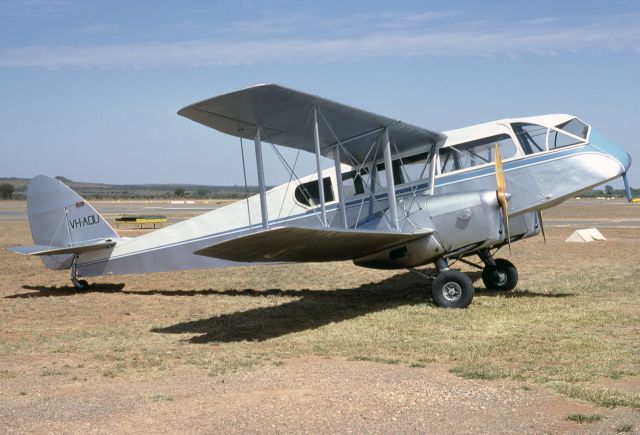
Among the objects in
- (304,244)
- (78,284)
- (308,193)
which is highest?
(308,193)

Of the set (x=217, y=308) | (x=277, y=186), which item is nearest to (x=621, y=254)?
(x=277, y=186)

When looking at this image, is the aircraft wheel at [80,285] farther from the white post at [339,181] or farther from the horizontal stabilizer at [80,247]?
the white post at [339,181]

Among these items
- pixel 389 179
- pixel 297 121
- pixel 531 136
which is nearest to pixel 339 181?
pixel 389 179

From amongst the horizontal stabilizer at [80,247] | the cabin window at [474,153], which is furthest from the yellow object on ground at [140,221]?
the cabin window at [474,153]

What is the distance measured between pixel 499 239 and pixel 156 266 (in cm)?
661

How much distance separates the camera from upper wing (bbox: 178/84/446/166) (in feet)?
32.1

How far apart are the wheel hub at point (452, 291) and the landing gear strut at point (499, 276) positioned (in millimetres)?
2258

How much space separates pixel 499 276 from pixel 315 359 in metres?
6.44

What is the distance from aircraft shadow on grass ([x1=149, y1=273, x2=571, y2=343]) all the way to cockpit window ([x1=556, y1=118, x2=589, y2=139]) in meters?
2.85

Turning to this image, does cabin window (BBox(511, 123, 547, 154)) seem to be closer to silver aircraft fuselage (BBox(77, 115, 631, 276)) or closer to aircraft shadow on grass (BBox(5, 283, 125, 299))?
silver aircraft fuselage (BBox(77, 115, 631, 276))

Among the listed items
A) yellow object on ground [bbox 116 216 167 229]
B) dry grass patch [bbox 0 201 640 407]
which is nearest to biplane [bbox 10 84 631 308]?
dry grass patch [bbox 0 201 640 407]

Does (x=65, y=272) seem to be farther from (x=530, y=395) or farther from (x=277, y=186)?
(x=530, y=395)

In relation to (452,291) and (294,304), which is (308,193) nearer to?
(294,304)

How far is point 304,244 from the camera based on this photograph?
993cm
